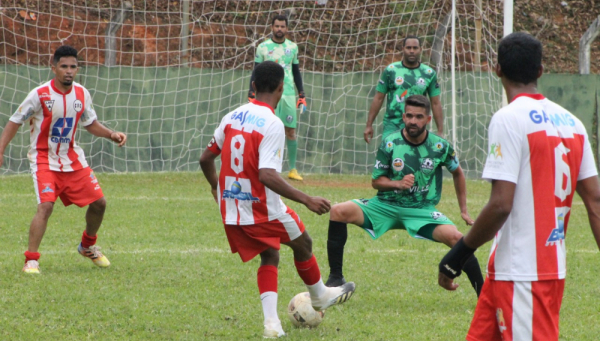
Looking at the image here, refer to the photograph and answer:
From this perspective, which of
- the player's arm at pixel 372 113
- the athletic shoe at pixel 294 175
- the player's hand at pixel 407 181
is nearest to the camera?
the player's hand at pixel 407 181

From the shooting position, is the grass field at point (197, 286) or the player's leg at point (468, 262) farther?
the player's leg at point (468, 262)

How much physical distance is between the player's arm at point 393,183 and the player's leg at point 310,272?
3.06 feet

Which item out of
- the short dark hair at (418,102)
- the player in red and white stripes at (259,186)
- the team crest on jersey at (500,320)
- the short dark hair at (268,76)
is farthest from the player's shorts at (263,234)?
the team crest on jersey at (500,320)

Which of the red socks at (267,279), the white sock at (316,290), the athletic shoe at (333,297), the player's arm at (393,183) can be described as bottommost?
the athletic shoe at (333,297)

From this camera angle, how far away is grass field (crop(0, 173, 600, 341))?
5.01 meters

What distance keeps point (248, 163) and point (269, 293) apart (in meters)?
0.87

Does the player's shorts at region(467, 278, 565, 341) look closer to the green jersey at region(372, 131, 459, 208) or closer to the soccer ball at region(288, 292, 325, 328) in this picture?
the soccer ball at region(288, 292, 325, 328)

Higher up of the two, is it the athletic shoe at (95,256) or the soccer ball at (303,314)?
the soccer ball at (303,314)

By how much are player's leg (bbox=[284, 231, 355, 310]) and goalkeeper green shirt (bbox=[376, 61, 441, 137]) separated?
4.43 m

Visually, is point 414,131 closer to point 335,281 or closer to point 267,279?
point 335,281

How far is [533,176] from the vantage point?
3.05 metres

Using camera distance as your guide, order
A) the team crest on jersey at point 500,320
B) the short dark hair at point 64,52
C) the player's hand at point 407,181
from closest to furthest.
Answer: the team crest on jersey at point 500,320
the player's hand at point 407,181
the short dark hair at point 64,52

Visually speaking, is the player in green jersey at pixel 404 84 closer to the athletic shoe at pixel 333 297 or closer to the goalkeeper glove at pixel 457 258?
the athletic shoe at pixel 333 297

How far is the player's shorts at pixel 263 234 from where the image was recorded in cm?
480
